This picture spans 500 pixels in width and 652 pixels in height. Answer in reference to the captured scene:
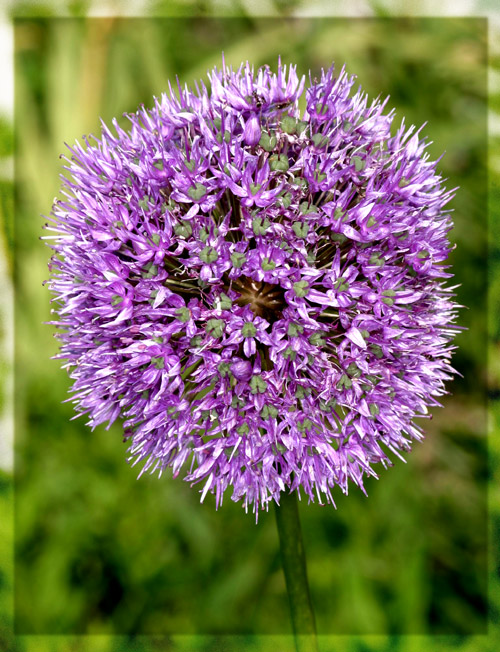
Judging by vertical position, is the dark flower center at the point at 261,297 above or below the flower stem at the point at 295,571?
above

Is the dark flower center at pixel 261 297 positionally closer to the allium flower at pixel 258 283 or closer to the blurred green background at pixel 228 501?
the allium flower at pixel 258 283

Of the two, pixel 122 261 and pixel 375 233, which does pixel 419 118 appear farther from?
pixel 122 261

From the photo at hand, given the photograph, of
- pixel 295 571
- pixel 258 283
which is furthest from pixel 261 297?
pixel 295 571

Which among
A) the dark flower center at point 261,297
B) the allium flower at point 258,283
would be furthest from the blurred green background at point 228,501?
the dark flower center at point 261,297

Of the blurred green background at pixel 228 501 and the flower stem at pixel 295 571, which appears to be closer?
the flower stem at pixel 295 571

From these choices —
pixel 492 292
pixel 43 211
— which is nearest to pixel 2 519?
pixel 43 211

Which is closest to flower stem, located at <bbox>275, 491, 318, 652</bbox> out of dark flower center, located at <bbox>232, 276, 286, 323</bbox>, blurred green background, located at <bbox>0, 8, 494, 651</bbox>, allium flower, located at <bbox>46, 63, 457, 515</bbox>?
allium flower, located at <bbox>46, 63, 457, 515</bbox>

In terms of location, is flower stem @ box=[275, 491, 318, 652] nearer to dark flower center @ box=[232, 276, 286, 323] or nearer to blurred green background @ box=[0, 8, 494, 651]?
dark flower center @ box=[232, 276, 286, 323]
